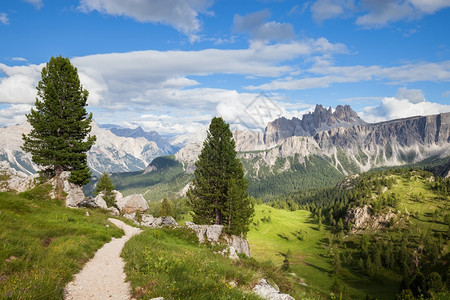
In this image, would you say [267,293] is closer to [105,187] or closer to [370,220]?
[105,187]

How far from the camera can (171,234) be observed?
99.4ft

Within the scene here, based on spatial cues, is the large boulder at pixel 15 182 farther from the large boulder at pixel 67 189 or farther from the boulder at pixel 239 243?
the boulder at pixel 239 243

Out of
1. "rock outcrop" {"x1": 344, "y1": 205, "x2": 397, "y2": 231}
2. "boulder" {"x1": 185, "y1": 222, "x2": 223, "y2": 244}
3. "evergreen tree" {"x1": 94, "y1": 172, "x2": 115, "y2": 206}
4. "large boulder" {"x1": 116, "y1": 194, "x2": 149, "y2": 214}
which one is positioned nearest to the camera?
"boulder" {"x1": 185, "y1": 222, "x2": 223, "y2": 244}

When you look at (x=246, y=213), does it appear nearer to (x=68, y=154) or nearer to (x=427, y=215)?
(x=68, y=154)

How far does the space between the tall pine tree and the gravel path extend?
28.6 meters

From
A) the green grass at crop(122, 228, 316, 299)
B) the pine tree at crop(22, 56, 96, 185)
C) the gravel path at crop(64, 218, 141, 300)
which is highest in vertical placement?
the pine tree at crop(22, 56, 96, 185)

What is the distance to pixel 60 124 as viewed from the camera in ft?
111

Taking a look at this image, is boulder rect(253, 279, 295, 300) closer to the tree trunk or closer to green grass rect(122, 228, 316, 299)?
green grass rect(122, 228, 316, 299)

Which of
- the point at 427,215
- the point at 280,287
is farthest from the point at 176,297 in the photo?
the point at 427,215

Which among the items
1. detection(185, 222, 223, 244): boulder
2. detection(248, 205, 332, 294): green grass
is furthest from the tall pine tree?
detection(248, 205, 332, 294): green grass

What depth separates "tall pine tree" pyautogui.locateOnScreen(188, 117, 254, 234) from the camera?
45.1 metres

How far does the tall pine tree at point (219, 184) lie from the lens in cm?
4509

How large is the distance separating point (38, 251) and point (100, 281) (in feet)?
11.9

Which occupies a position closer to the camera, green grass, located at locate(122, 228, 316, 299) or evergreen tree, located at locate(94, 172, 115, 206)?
green grass, located at locate(122, 228, 316, 299)
